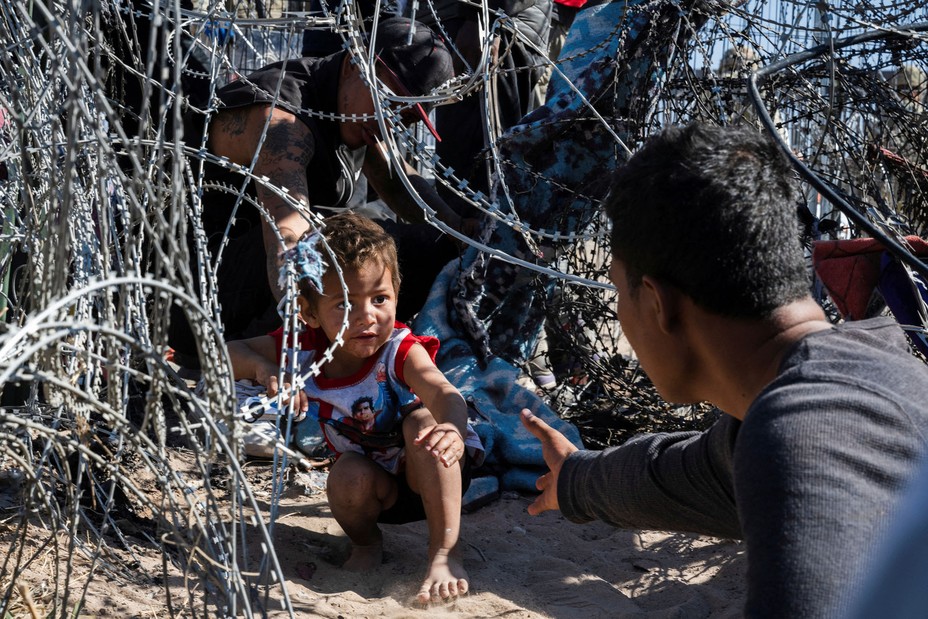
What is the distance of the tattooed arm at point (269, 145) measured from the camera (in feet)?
10.8

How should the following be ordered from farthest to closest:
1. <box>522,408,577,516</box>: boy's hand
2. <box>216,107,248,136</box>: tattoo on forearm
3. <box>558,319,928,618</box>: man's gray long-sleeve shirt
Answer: <box>216,107,248,136</box>: tattoo on forearm < <box>522,408,577,516</box>: boy's hand < <box>558,319,928,618</box>: man's gray long-sleeve shirt

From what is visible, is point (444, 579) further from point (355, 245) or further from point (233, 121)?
point (233, 121)

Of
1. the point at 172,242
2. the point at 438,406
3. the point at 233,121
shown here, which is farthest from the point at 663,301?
the point at 233,121

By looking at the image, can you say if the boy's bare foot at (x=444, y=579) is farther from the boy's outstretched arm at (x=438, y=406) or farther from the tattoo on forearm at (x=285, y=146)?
the tattoo on forearm at (x=285, y=146)

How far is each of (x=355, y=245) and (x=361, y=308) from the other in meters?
0.18

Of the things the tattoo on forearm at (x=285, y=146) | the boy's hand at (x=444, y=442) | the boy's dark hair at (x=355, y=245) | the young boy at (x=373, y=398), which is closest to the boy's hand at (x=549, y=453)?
the boy's hand at (x=444, y=442)

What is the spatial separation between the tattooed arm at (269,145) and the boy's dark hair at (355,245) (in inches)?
15.0

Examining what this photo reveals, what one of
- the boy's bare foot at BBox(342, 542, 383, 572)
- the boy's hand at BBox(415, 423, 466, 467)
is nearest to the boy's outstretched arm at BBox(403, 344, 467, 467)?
the boy's hand at BBox(415, 423, 466, 467)

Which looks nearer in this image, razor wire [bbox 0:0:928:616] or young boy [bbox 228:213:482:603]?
razor wire [bbox 0:0:928:616]

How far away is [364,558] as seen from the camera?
270cm

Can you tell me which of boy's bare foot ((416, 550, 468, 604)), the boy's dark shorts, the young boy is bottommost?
boy's bare foot ((416, 550, 468, 604))

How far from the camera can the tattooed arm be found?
10.8ft

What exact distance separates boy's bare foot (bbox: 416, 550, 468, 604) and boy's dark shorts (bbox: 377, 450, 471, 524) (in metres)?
0.26

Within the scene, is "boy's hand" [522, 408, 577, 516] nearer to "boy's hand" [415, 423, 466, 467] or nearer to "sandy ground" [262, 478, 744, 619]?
"boy's hand" [415, 423, 466, 467]
